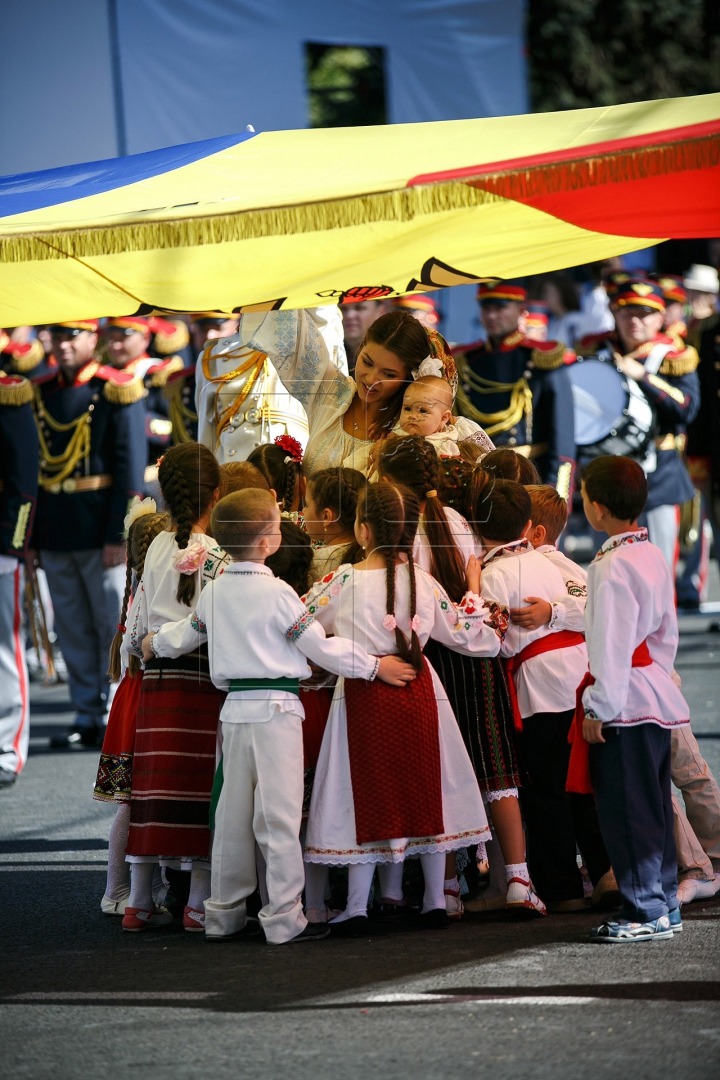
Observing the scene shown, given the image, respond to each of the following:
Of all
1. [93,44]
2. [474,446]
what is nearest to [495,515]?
[474,446]

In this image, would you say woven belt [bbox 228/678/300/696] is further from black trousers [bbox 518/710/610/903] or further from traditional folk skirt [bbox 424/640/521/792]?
black trousers [bbox 518/710/610/903]

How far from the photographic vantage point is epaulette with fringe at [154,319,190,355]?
9.91 m

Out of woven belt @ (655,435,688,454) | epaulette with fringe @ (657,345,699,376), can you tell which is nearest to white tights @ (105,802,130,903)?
woven belt @ (655,435,688,454)

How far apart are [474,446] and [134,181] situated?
134 centimetres

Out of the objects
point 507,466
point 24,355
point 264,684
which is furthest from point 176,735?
point 24,355

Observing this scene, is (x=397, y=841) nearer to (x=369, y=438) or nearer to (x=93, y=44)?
(x=369, y=438)

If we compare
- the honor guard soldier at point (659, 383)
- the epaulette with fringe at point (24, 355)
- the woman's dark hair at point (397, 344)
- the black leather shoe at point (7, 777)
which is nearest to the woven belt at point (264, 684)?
the woman's dark hair at point (397, 344)

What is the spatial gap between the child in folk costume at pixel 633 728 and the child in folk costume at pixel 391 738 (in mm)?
410

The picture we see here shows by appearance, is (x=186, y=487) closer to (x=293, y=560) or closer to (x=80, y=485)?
(x=293, y=560)

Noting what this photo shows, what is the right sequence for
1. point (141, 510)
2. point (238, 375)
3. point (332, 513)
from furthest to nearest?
point (238, 375) < point (141, 510) < point (332, 513)

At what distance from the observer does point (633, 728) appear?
391 centimetres

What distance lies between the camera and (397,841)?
4.09m

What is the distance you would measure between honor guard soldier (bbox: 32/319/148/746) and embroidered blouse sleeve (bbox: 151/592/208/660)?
3.18 m

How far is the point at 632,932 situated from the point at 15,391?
4229 mm
